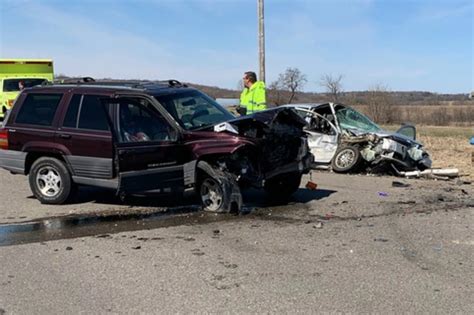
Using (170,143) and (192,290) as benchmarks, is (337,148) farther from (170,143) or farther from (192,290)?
(192,290)

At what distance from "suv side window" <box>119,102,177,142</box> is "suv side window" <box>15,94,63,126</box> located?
130cm

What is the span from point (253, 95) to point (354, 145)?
2536 mm

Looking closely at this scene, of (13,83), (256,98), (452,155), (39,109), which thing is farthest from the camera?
(13,83)

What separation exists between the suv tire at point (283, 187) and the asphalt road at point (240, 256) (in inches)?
7.0

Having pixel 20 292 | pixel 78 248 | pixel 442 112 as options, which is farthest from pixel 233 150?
pixel 442 112

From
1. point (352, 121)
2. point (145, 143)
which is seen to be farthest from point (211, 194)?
point (352, 121)

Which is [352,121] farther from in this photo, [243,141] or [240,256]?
[240,256]

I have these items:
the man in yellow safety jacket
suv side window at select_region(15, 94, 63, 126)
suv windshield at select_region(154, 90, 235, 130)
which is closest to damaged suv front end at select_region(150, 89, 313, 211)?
suv windshield at select_region(154, 90, 235, 130)

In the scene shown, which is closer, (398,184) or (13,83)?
(398,184)

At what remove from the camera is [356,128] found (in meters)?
13.4

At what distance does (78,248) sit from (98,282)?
1.30 m

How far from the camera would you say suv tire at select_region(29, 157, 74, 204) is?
339 inches

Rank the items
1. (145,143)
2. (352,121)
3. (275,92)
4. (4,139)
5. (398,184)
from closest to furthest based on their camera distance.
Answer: (145,143) → (4,139) → (398,184) → (352,121) → (275,92)

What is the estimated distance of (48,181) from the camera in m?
8.77
